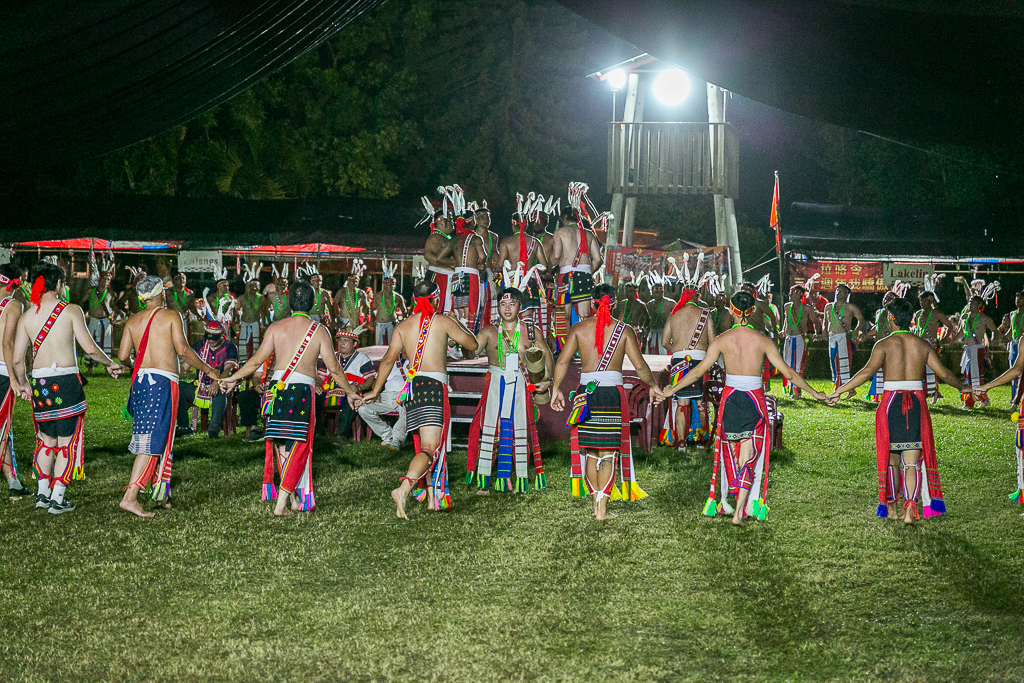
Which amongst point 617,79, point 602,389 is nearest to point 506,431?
point 602,389

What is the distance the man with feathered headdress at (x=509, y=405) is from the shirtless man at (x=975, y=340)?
8.88m

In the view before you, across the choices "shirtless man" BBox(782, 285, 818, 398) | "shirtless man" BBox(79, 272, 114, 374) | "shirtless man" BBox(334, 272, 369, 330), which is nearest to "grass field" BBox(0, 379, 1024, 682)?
"shirtless man" BBox(782, 285, 818, 398)

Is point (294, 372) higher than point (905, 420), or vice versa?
point (294, 372)

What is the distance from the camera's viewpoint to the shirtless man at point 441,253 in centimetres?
1152

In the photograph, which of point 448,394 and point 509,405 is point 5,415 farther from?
point 509,405

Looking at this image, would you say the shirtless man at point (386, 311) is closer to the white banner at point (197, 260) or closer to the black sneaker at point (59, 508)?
the white banner at point (197, 260)

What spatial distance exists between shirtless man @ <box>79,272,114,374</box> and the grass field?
10274 millimetres

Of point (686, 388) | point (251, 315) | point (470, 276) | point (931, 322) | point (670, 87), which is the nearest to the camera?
point (686, 388)

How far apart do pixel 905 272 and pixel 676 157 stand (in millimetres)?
6451

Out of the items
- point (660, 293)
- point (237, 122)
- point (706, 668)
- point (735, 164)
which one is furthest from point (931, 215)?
A: point (706, 668)

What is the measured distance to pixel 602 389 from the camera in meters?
7.54

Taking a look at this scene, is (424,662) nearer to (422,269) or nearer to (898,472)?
(898,472)

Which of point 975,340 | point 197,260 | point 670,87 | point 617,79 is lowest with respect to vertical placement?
point 975,340

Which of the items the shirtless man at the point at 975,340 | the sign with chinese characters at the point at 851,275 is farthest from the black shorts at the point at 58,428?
the sign with chinese characters at the point at 851,275
